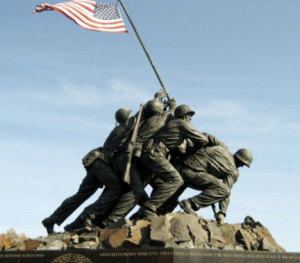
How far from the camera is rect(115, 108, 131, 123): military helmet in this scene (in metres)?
17.0

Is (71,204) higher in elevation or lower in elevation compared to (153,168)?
lower

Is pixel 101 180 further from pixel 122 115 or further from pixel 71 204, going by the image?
pixel 122 115

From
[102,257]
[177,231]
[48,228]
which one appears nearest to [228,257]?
[177,231]

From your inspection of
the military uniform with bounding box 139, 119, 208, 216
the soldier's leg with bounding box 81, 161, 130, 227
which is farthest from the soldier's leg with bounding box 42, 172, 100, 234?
the military uniform with bounding box 139, 119, 208, 216

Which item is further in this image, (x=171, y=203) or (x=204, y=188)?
(x=171, y=203)

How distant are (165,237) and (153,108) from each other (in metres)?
3.88

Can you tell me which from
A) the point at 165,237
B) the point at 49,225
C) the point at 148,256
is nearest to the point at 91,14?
the point at 49,225

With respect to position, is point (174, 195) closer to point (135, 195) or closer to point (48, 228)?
point (135, 195)

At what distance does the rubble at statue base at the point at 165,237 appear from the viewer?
547 inches

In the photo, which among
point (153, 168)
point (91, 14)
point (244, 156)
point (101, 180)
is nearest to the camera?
point (153, 168)

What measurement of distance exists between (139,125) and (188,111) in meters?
1.27

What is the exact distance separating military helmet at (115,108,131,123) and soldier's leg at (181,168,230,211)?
6.84 feet

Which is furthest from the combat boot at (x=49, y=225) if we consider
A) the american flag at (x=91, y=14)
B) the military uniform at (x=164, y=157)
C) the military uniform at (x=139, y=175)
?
the american flag at (x=91, y=14)

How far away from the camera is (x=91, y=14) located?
18328 mm
